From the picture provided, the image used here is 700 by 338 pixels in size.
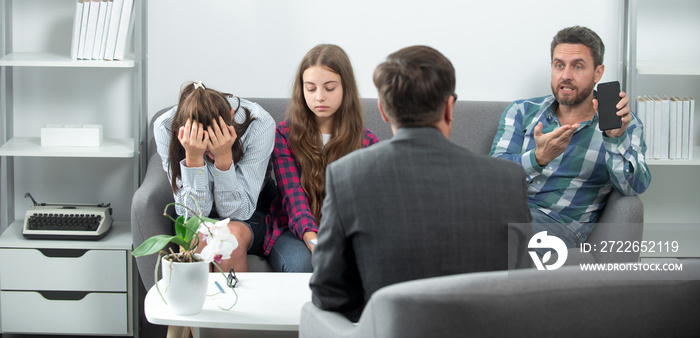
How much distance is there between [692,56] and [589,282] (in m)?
2.43

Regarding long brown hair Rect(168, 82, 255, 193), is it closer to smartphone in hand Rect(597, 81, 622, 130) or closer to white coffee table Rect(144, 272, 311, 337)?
white coffee table Rect(144, 272, 311, 337)

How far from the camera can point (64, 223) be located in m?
2.82

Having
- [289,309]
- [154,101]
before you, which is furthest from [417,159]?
[154,101]

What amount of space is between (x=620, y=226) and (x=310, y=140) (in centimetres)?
113

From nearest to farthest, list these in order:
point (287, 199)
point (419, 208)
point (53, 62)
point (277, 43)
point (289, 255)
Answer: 1. point (419, 208)
2. point (289, 255)
3. point (287, 199)
4. point (53, 62)
5. point (277, 43)

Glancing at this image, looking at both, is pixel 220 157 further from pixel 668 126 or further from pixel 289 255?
pixel 668 126

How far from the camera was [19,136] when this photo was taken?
3.19 metres

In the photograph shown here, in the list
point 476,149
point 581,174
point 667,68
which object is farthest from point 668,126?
point 476,149

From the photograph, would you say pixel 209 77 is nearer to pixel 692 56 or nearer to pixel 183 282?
pixel 183 282

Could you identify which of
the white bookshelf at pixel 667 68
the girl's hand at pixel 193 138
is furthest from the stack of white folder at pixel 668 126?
the girl's hand at pixel 193 138

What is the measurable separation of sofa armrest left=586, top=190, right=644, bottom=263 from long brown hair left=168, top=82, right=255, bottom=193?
1.32 metres

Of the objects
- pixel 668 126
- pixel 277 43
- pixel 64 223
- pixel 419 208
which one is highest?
pixel 277 43

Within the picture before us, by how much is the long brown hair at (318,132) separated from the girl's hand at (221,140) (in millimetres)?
316

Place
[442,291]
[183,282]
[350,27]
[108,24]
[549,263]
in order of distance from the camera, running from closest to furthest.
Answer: [442,291], [183,282], [549,263], [108,24], [350,27]
